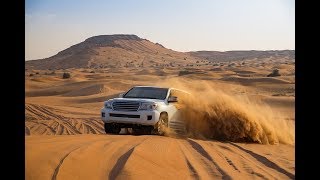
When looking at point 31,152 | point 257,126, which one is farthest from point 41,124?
point 31,152

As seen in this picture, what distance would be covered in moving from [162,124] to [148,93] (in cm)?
133

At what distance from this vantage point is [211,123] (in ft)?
42.7

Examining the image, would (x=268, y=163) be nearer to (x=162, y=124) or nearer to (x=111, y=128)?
(x=162, y=124)

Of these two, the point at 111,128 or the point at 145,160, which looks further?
the point at 111,128

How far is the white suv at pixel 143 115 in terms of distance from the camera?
12.5 meters

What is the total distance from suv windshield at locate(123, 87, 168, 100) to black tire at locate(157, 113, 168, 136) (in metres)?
0.71

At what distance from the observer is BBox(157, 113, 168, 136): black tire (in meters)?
12.6

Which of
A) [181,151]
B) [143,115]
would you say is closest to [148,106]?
[143,115]

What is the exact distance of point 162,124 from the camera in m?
12.8

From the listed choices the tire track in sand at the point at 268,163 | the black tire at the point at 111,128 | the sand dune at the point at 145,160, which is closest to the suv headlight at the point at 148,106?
the black tire at the point at 111,128

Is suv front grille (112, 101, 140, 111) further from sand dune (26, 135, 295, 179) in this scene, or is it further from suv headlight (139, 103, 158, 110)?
sand dune (26, 135, 295, 179)
